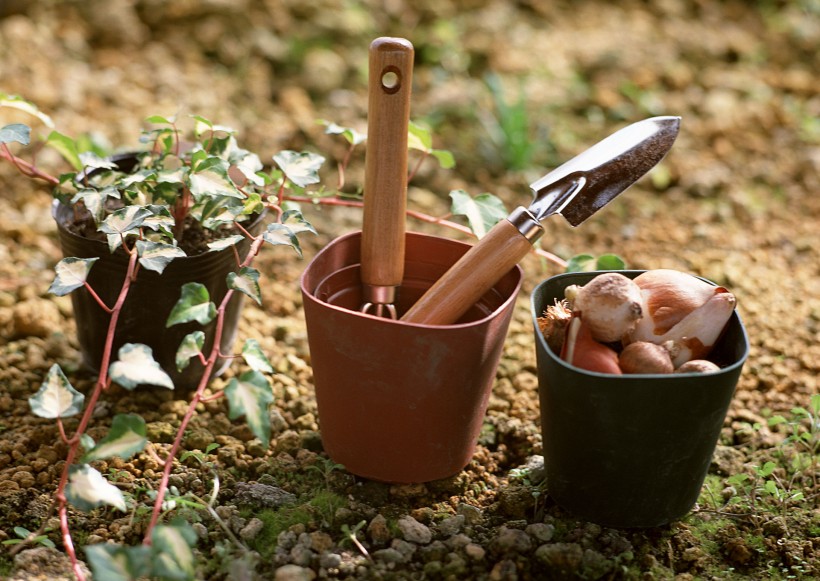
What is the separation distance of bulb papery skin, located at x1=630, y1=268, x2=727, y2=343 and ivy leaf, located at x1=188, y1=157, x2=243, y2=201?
60 cm

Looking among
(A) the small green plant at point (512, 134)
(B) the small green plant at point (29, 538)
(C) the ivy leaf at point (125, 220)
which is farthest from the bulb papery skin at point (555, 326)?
(A) the small green plant at point (512, 134)

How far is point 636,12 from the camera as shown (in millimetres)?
3006

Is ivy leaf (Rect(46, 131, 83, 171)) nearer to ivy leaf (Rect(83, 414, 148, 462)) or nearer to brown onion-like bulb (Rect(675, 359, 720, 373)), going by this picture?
ivy leaf (Rect(83, 414, 148, 462))

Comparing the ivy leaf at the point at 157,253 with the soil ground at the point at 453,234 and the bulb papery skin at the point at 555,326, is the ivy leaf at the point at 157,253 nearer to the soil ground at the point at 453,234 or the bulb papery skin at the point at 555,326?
the soil ground at the point at 453,234

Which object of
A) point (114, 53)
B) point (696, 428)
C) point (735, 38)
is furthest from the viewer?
point (735, 38)

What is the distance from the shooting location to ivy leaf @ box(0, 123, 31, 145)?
1.37 metres

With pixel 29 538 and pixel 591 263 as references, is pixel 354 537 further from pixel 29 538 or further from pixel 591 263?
pixel 591 263

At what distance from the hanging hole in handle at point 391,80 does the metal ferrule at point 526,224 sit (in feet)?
0.78

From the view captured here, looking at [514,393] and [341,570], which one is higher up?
[514,393]

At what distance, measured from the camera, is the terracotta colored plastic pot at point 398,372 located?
1.25m

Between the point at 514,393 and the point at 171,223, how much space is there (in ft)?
2.19

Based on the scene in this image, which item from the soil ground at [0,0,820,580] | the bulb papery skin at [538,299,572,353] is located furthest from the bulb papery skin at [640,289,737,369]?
the soil ground at [0,0,820,580]

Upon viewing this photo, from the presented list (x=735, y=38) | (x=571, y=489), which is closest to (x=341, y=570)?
(x=571, y=489)

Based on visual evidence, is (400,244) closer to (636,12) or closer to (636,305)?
(636,305)
